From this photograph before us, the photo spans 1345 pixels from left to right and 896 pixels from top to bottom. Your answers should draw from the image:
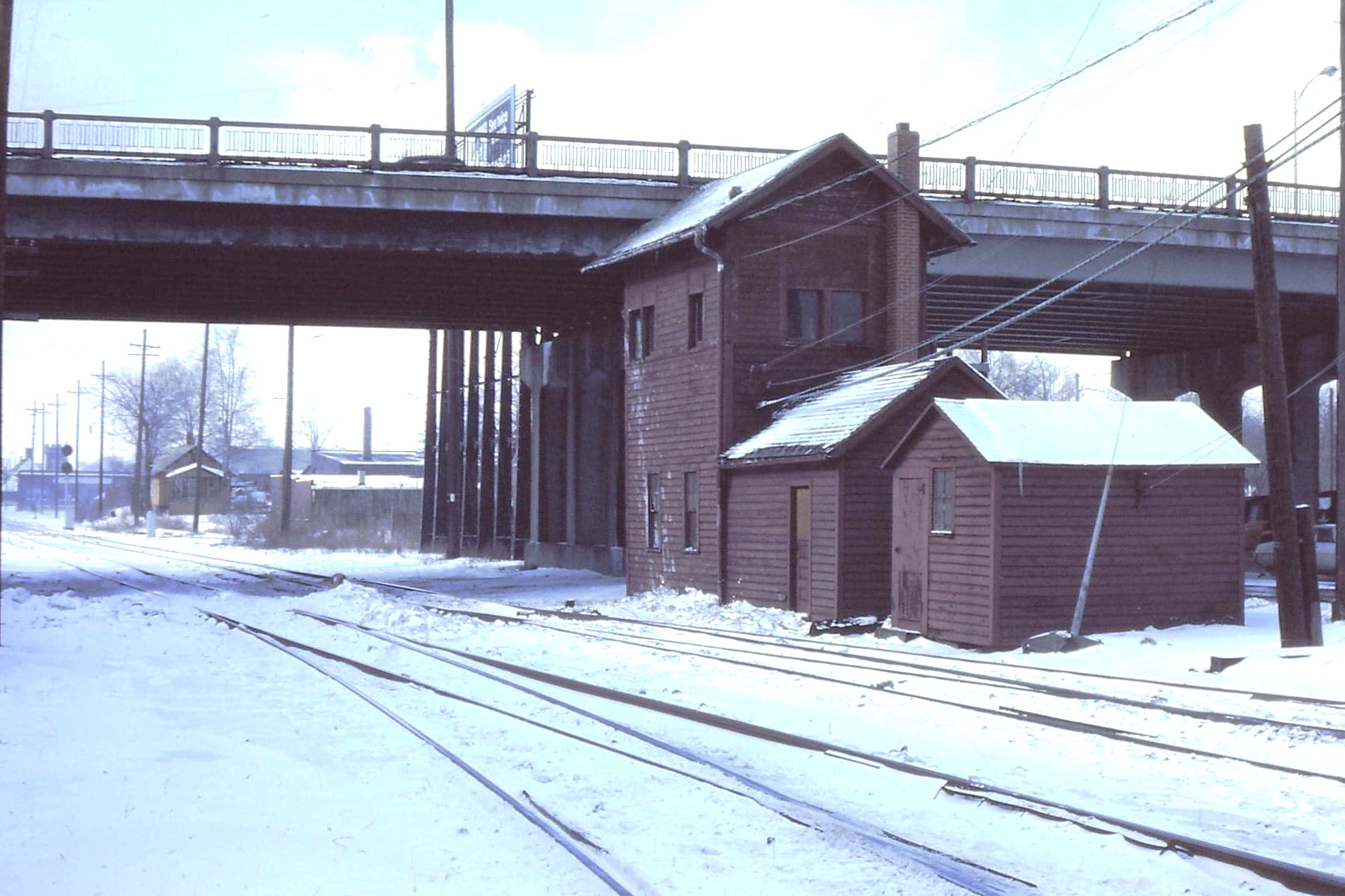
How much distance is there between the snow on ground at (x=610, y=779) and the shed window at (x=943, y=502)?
2.13 meters

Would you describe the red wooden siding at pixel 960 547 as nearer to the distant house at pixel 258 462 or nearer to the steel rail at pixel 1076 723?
the steel rail at pixel 1076 723

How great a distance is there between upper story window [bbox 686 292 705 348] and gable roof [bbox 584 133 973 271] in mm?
1348

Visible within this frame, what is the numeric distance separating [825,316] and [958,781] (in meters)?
21.3

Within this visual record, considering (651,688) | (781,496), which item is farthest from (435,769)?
(781,496)

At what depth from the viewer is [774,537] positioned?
27.8 m

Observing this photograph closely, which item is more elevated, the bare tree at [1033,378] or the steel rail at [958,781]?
the bare tree at [1033,378]

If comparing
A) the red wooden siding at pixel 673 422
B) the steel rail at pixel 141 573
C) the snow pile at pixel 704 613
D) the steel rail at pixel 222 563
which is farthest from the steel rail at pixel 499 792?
the steel rail at pixel 222 563

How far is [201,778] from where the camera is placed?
36.8 feet

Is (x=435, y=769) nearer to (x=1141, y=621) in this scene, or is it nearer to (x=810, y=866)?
(x=810, y=866)

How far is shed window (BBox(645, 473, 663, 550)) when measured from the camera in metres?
32.9

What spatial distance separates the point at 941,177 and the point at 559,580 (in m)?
14.7

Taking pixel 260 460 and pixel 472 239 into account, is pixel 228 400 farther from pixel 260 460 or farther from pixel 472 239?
pixel 472 239

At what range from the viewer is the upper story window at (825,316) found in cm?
3080

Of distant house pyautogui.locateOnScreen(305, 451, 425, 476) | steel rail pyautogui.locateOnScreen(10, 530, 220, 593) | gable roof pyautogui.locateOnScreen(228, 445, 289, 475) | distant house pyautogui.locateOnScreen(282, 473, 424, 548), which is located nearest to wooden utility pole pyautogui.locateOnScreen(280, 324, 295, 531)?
distant house pyautogui.locateOnScreen(282, 473, 424, 548)
